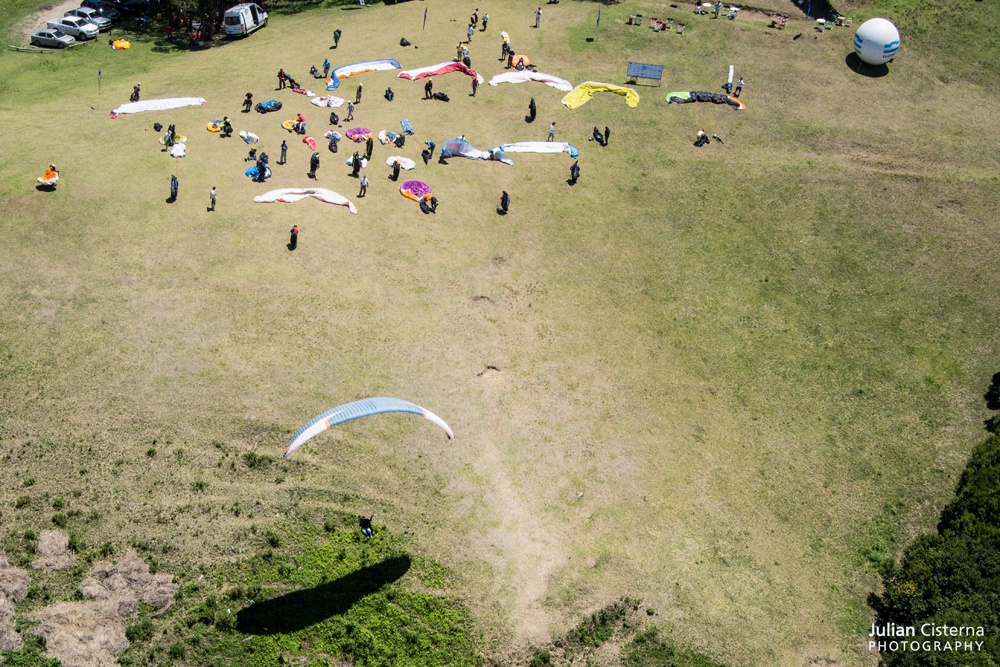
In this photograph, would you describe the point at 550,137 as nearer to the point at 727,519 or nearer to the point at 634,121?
the point at 634,121

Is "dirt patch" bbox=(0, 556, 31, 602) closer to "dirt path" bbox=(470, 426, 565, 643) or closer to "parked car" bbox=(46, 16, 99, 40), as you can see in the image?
"dirt path" bbox=(470, 426, 565, 643)

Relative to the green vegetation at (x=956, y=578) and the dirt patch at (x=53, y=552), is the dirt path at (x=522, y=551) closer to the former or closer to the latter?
the green vegetation at (x=956, y=578)

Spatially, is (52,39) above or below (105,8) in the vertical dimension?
below

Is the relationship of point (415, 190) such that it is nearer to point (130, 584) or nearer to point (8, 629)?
point (130, 584)

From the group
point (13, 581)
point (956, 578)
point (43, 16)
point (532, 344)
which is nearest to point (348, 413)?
point (13, 581)

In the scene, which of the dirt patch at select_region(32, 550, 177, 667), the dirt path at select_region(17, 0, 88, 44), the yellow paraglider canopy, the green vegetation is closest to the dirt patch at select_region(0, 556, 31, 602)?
the dirt patch at select_region(32, 550, 177, 667)

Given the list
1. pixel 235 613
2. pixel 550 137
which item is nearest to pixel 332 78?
pixel 550 137

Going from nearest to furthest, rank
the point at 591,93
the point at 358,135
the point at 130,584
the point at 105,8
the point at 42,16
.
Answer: the point at 130,584, the point at 358,135, the point at 591,93, the point at 105,8, the point at 42,16
